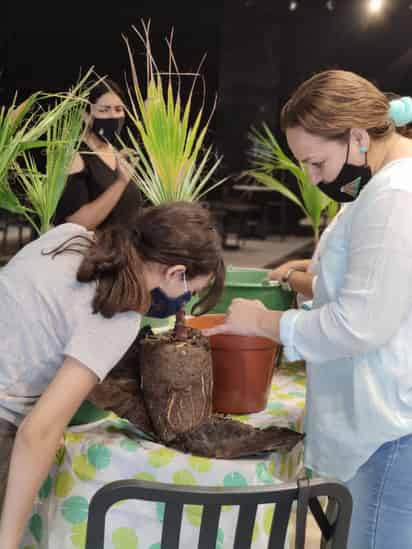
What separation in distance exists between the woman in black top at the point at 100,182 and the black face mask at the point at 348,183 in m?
1.20

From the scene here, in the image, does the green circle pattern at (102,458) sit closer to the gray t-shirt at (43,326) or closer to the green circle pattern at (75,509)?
the green circle pattern at (75,509)

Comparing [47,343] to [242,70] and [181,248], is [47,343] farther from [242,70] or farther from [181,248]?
[242,70]

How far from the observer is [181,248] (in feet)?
4.43

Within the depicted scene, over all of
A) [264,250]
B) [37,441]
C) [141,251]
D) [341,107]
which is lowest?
[264,250]

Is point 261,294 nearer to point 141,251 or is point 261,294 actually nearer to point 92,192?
point 141,251

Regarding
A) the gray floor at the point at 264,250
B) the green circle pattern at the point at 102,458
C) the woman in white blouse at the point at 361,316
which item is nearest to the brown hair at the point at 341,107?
the woman in white blouse at the point at 361,316

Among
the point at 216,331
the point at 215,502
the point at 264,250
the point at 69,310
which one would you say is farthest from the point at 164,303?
the point at 264,250

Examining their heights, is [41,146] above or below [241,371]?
above

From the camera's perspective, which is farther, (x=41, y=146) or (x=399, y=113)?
(x=41, y=146)

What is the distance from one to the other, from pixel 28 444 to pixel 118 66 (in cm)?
570

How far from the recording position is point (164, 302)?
4.73 feet

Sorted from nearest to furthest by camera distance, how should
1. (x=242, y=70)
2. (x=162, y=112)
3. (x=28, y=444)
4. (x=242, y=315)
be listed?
(x=28, y=444) → (x=242, y=315) → (x=162, y=112) → (x=242, y=70)

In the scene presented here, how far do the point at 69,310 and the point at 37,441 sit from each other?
0.72 feet

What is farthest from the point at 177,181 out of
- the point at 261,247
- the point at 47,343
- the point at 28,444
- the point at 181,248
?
the point at 261,247
